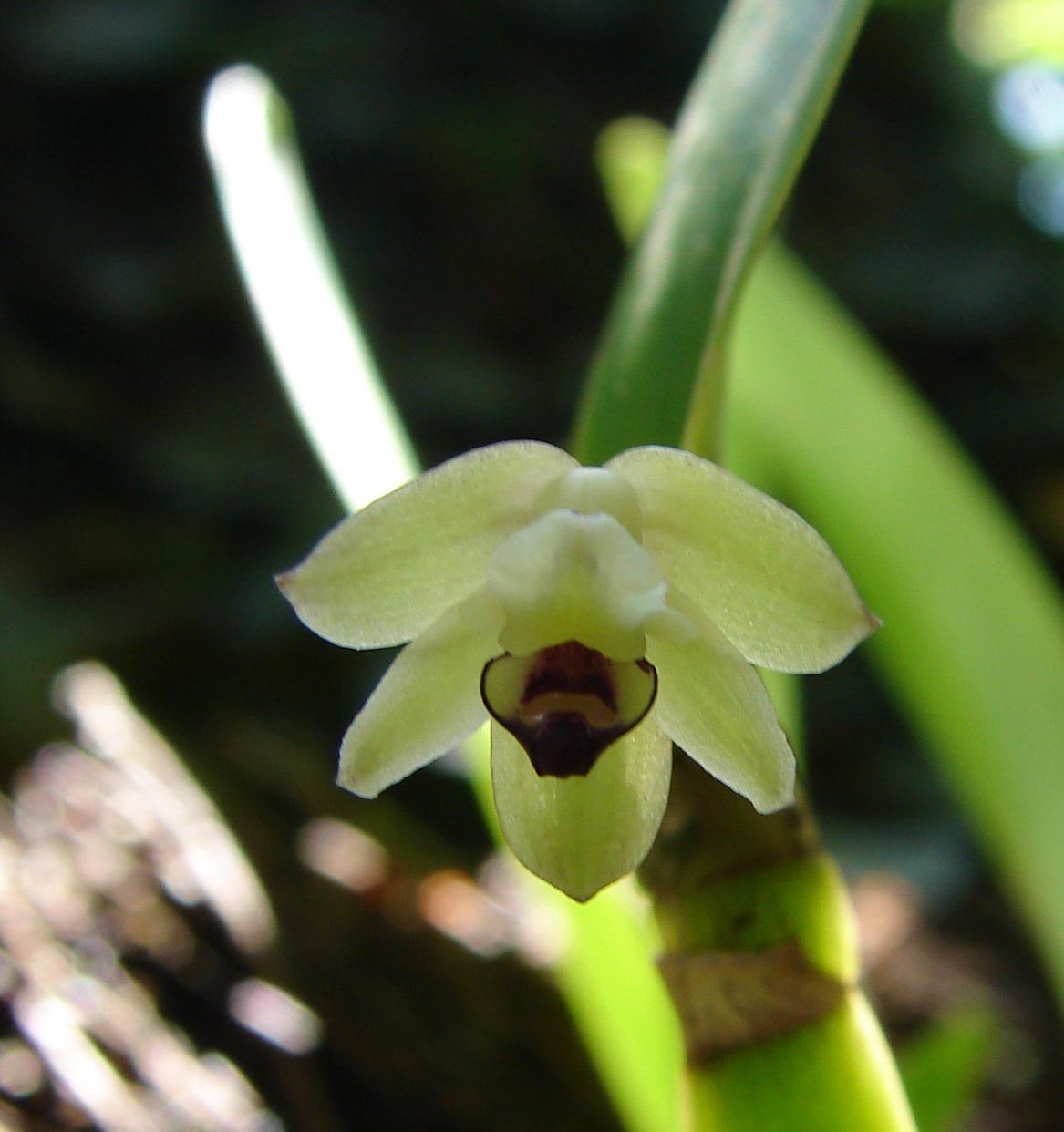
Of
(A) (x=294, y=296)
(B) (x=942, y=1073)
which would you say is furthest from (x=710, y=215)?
(B) (x=942, y=1073)

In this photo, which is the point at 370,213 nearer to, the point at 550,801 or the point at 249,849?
the point at 249,849

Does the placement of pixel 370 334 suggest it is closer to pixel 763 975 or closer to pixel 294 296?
pixel 294 296

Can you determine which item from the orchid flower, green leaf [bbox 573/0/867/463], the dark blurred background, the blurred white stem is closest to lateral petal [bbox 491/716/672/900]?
the orchid flower

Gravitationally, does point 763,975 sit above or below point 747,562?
below

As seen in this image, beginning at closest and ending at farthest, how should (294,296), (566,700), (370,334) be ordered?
(566,700), (294,296), (370,334)

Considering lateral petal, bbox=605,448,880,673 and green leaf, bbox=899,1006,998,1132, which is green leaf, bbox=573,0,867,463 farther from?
green leaf, bbox=899,1006,998,1132

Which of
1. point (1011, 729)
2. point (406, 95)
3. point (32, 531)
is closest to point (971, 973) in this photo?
point (1011, 729)
